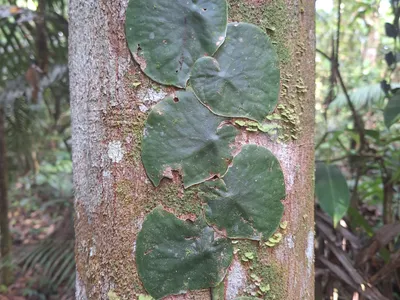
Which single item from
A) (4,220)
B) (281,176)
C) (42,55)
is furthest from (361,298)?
(4,220)

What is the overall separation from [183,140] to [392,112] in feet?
2.41

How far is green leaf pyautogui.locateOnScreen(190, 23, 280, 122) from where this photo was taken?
429 mm

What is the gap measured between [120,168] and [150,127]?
63mm

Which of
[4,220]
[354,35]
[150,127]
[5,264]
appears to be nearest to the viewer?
[150,127]

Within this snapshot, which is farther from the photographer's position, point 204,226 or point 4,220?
point 4,220

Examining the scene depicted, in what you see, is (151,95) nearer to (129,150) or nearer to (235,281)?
(129,150)

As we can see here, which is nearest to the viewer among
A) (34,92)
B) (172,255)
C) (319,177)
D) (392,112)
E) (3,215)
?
(172,255)

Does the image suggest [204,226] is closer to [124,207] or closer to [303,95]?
[124,207]

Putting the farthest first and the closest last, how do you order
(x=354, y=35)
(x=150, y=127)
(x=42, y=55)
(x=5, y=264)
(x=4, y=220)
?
(x=354, y=35), (x=4, y=220), (x=5, y=264), (x=42, y=55), (x=150, y=127)

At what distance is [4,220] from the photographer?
6.10ft

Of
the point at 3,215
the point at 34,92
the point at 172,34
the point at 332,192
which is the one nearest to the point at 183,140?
the point at 172,34

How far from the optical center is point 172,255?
0.43 m

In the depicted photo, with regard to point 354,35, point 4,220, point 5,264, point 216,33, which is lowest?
point 5,264

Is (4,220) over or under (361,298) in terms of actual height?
over
